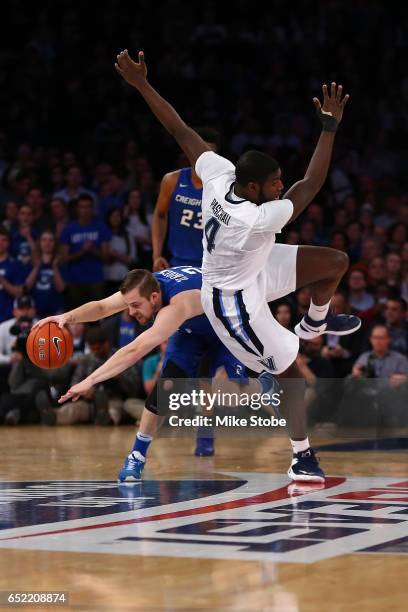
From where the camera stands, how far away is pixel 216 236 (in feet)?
22.6

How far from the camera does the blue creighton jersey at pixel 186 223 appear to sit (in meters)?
8.90

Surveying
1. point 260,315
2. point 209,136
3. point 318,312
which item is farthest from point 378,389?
point 260,315

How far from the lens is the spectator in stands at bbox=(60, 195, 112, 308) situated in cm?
1344

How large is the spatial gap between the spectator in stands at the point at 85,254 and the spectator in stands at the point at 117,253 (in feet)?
0.57

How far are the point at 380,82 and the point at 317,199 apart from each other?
2.99 m

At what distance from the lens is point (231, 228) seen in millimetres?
6762

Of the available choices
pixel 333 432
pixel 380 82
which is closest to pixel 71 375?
pixel 333 432

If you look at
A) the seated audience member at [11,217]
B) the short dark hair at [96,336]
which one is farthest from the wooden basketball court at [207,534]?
the seated audience member at [11,217]

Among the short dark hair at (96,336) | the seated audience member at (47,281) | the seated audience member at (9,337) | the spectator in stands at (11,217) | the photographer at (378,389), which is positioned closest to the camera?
the photographer at (378,389)

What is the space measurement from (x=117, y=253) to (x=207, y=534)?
337 inches

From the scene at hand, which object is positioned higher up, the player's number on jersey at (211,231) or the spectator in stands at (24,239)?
the spectator in stands at (24,239)

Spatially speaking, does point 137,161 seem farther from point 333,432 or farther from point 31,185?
point 333,432

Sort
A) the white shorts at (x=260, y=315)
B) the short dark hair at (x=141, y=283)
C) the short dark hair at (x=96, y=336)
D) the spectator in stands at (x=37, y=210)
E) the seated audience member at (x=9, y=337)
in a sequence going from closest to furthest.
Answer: the white shorts at (x=260, y=315)
the short dark hair at (x=141, y=283)
the short dark hair at (x=96, y=336)
the seated audience member at (x=9, y=337)
the spectator in stands at (x=37, y=210)

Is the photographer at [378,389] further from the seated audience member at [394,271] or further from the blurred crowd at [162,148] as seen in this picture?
the seated audience member at [394,271]
